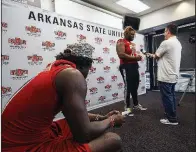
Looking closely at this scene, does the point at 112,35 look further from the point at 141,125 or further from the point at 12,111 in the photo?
the point at 12,111

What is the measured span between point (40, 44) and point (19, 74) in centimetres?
51

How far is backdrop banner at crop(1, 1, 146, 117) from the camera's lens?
2234 millimetres

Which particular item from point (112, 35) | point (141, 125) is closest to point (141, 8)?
point (112, 35)

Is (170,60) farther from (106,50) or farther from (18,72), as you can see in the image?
(18,72)

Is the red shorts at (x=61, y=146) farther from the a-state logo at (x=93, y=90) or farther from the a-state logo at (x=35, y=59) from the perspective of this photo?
the a-state logo at (x=93, y=90)

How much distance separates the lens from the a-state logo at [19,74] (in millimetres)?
2256

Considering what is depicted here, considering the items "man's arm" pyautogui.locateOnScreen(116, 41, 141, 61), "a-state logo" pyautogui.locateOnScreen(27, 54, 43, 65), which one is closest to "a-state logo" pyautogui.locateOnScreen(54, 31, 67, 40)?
"a-state logo" pyautogui.locateOnScreen(27, 54, 43, 65)

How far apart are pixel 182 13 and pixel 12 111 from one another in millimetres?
5311

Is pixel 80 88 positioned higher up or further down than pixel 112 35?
further down

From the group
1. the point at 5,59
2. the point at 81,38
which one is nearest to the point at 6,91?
the point at 5,59

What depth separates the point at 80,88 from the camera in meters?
0.73

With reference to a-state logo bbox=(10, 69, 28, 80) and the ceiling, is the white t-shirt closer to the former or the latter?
a-state logo bbox=(10, 69, 28, 80)

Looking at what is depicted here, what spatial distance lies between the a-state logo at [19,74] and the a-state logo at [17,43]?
0.30 m

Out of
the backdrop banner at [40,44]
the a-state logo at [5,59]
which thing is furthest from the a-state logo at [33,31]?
the a-state logo at [5,59]
